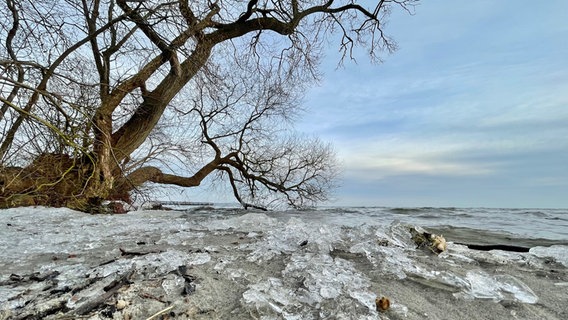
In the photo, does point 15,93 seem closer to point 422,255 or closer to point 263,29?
point 422,255

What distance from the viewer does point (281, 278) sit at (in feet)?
5.87

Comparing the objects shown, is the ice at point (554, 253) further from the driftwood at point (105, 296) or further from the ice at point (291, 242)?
the driftwood at point (105, 296)

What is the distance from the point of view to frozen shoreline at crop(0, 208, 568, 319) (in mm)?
1452

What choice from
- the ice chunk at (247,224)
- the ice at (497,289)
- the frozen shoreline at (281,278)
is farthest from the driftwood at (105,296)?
the ice chunk at (247,224)

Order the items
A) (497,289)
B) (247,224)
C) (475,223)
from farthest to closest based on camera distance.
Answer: (475,223)
(247,224)
(497,289)

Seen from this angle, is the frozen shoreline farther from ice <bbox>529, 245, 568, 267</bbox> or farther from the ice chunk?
the ice chunk

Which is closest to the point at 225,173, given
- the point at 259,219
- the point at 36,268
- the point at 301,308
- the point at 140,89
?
the point at 140,89

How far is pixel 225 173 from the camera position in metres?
10.7

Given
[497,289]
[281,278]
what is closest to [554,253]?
[497,289]

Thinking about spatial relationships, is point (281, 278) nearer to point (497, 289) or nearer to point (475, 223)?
point (497, 289)

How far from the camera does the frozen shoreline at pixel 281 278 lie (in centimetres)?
145

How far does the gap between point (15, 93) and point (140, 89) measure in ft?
11.1

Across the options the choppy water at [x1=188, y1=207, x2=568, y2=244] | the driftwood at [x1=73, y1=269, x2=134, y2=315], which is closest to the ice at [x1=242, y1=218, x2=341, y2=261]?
the driftwood at [x1=73, y1=269, x2=134, y2=315]

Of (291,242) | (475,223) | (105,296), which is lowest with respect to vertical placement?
(105,296)
